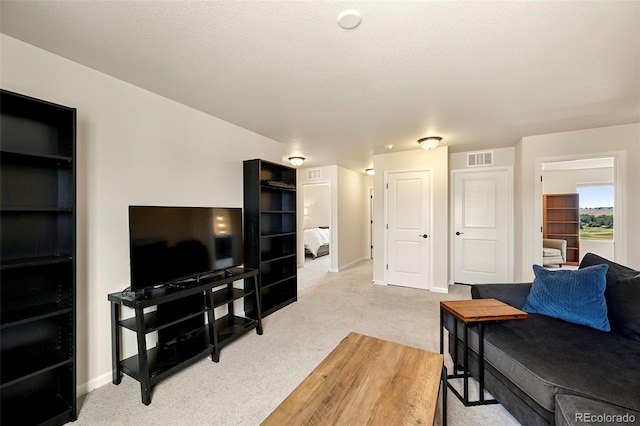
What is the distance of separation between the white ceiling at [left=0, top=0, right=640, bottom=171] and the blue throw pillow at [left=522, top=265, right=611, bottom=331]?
154cm

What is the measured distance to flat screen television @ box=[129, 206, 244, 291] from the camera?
2.09m

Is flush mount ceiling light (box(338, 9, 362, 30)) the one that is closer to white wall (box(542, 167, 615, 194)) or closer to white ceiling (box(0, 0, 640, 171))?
white ceiling (box(0, 0, 640, 171))

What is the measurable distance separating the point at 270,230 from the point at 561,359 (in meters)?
3.20

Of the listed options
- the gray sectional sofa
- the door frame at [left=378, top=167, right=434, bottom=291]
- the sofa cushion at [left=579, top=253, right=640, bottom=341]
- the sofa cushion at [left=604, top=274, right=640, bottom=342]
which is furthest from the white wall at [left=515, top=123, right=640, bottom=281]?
the sofa cushion at [left=604, top=274, right=640, bottom=342]

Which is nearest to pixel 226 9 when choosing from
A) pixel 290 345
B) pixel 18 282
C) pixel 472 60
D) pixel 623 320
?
pixel 472 60

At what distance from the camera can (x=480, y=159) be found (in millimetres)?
4609

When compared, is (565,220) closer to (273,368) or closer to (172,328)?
(273,368)

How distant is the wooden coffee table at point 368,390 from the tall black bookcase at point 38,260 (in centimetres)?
151

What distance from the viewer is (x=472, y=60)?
191 centimetres

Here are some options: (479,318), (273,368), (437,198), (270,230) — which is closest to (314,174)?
(270,230)

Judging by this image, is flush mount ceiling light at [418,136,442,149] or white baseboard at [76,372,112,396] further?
flush mount ceiling light at [418,136,442,149]

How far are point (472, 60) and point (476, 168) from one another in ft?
10.5

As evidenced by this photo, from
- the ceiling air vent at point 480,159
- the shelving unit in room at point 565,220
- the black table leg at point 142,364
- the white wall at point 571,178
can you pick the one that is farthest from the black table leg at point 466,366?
the white wall at point 571,178

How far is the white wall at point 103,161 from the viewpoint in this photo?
1849 millimetres
